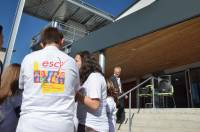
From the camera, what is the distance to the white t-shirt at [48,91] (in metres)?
1.70

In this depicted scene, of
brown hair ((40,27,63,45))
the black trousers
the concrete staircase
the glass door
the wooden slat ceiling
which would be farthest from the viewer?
the glass door

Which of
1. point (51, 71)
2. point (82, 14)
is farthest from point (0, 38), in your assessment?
point (82, 14)

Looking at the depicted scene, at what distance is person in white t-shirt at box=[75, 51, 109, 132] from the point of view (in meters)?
2.09

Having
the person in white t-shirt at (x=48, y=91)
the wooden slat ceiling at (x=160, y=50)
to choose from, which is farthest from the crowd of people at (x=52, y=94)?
the wooden slat ceiling at (x=160, y=50)

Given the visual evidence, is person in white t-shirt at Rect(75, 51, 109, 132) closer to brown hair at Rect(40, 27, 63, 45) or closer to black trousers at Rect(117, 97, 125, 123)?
brown hair at Rect(40, 27, 63, 45)

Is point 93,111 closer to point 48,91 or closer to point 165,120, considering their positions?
point 48,91

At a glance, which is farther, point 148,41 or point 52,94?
point 148,41

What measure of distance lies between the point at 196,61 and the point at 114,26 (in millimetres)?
4500

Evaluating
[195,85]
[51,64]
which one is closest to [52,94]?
[51,64]

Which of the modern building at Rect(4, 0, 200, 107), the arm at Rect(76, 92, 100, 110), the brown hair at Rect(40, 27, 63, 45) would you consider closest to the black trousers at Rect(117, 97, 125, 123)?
the modern building at Rect(4, 0, 200, 107)

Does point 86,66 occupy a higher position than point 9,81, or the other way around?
point 86,66

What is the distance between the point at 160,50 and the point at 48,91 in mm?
6821

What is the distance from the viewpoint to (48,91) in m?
1.79


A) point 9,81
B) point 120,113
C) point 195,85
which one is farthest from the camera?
point 195,85
